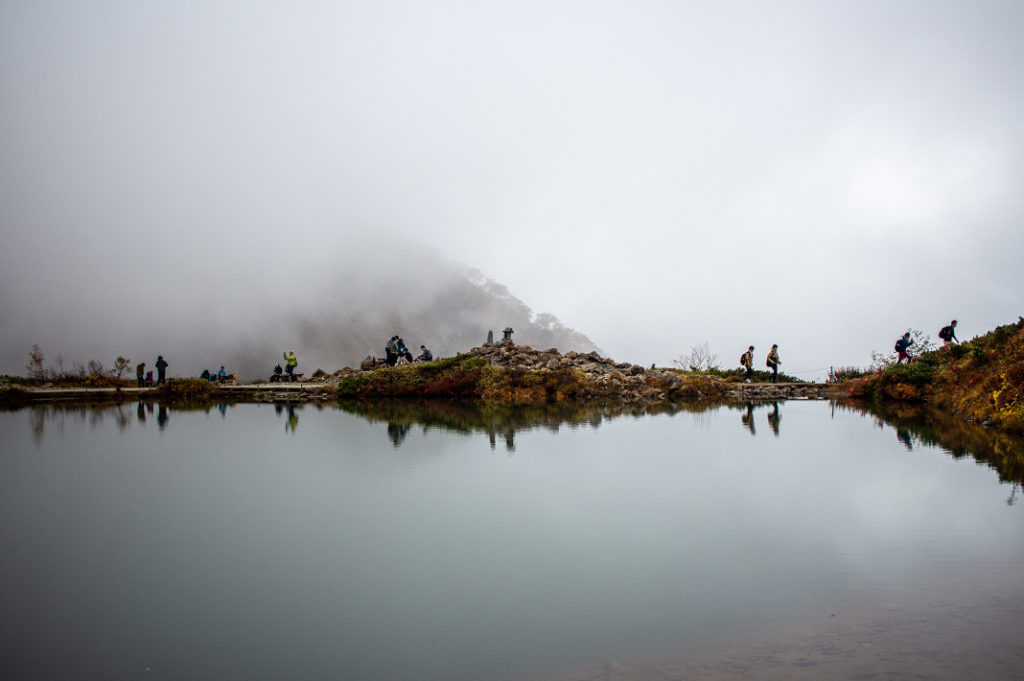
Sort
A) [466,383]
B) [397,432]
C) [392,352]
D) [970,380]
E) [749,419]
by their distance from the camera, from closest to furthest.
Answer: [397,432] → [970,380] → [749,419] → [466,383] → [392,352]

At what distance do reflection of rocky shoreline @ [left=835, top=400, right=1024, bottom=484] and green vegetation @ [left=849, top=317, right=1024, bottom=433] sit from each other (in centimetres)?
57

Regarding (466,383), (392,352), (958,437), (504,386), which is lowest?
(958,437)

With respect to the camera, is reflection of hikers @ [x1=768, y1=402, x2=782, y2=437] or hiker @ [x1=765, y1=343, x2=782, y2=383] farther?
hiker @ [x1=765, y1=343, x2=782, y2=383]

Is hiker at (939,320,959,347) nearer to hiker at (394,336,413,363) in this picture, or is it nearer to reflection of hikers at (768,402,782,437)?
reflection of hikers at (768,402,782,437)

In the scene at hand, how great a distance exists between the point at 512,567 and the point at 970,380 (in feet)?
68.7

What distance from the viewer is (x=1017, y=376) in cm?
1675

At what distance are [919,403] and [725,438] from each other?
14.9 meters

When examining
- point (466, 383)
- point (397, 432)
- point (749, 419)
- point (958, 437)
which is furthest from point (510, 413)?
point (958, 437)

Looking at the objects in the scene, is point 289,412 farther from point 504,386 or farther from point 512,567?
point 512,567

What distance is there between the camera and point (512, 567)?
Answer: 21.9 feet

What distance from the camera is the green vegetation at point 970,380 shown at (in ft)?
55.4

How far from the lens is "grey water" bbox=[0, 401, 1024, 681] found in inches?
189

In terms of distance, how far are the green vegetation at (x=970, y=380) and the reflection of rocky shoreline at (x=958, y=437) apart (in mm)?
572

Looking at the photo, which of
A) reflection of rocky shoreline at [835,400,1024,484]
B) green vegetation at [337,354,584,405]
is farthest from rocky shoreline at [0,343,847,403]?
reflection of rocky shoreline at [835,400,1024,484]
